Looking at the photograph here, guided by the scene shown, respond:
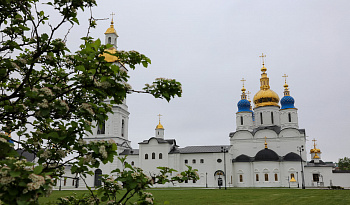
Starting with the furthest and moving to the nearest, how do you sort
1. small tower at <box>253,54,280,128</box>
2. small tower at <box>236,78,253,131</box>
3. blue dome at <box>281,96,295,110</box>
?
small tower at <box>236,78,253,131</box>
small tower at <box>253,54,280,128</box>
blue dome at <box>281,96,295,110</box>

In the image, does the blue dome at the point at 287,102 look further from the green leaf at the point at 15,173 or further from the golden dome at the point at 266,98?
the green leaf at the point at 15,173

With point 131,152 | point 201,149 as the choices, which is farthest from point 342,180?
point 131,152

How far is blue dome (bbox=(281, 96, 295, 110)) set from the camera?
45.4 metres

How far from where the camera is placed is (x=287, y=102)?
4556 cm

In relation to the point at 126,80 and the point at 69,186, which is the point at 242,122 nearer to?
the point at 69,186

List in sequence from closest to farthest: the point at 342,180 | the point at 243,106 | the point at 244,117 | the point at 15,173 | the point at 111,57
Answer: the point at 15,173 < the point at 111,57 < the point at 342,180 < the point at 244,117 < the point at 243,106

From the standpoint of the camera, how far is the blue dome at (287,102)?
1789 inches

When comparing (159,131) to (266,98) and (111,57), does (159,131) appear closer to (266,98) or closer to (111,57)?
(266,98)

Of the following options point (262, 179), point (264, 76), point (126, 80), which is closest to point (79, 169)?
point (126, 80)

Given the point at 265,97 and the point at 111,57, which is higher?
the point at 265,97

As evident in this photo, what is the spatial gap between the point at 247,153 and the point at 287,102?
974 centimetres

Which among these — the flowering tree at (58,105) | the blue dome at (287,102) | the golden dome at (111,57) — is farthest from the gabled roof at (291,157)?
the flowering tree at (58,105)

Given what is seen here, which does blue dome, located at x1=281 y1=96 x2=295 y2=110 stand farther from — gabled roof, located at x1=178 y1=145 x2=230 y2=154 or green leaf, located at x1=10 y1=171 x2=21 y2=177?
green leaf, located at x1=10 y1=171 x2=21 y2=177

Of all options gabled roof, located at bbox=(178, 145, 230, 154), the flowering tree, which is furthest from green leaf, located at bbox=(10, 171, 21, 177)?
gabled roof, located at bbox=(178, 145, 230, 154)
